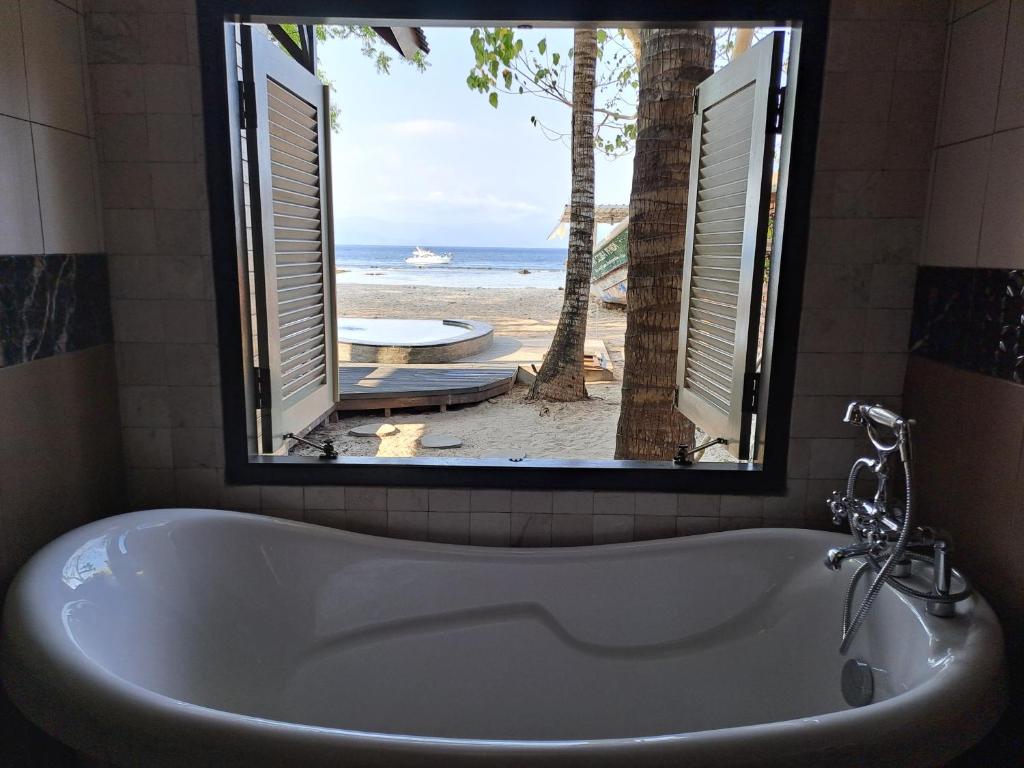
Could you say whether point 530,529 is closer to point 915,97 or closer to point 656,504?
point 656,504

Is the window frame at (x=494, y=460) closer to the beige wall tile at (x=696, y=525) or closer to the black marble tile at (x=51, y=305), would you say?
the beige wall tile at (x=696, y=525)

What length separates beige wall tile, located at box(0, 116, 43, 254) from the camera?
1.27 meters

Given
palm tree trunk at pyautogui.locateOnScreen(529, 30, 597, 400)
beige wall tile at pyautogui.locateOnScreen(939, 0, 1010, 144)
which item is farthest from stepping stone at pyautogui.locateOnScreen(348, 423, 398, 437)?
beige wall tile at pyautogui.locateOnScreen(939, 0, 1010, 144)

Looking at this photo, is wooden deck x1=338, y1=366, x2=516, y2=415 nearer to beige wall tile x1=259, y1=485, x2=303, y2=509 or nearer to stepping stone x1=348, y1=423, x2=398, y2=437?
stepping stone x1=348, y1=423, x2=398, y2=437

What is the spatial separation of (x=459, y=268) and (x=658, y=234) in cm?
2004

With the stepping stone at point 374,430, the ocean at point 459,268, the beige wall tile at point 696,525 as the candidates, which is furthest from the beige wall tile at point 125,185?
the ocean at point 459,268

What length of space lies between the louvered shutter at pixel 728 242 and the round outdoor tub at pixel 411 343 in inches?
163

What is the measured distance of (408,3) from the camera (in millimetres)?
1505

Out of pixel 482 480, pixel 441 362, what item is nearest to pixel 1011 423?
pixel 482 480

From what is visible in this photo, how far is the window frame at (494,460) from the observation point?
150cm

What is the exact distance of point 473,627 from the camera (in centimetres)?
158

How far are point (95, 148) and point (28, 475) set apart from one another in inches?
30.8

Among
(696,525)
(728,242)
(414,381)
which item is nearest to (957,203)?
(728,242)

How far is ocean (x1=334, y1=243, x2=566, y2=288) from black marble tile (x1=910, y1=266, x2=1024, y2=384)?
16303 millimetres
